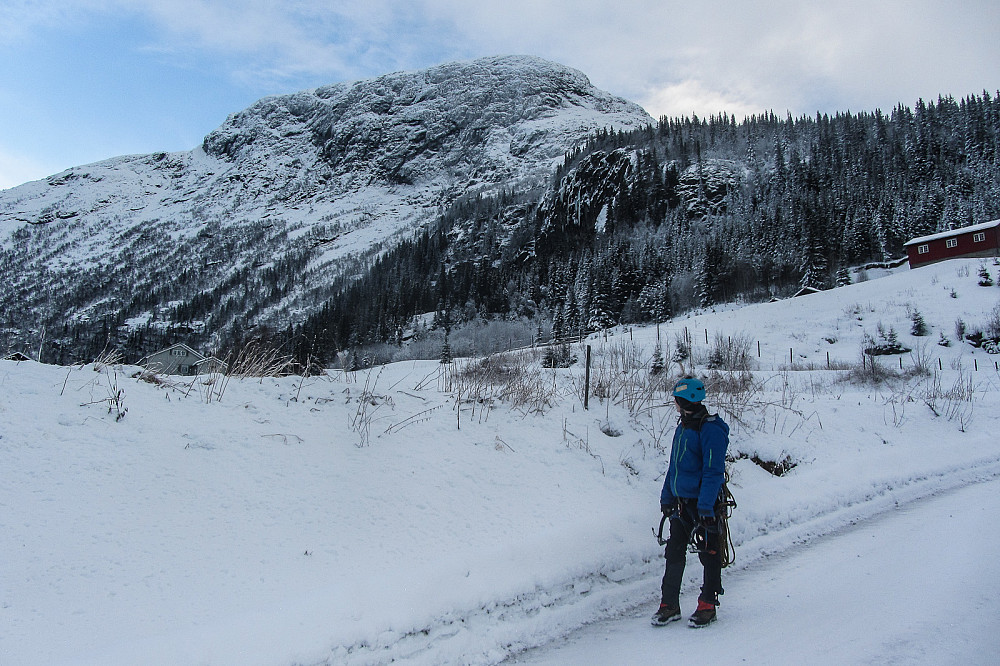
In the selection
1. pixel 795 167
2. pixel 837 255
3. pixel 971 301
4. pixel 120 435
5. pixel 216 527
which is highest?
pixel 795 167

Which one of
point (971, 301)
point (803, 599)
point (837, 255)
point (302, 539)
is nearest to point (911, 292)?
point (971, 301)

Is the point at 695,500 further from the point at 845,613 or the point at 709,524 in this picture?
the point at 845,613

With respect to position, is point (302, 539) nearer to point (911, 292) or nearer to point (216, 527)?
point (216, 527)

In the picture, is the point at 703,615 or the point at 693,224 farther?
the point at 693,224

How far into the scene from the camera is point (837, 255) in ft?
226

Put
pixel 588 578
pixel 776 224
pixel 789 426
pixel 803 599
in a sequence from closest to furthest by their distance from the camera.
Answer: pixel 803 599, pixel 588 578, pixel 789 426, pixel 776 224

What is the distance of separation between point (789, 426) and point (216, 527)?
9.01m

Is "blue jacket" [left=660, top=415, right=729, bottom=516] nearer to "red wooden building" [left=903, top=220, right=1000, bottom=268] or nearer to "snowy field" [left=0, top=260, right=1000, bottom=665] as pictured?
"snowy field" [left=0, top=260, right=1000, bottom=665]

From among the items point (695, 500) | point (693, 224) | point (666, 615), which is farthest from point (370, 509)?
point (693, 224)

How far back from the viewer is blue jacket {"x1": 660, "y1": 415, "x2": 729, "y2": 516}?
13.1 feet

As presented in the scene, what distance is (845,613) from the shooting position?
3.87m

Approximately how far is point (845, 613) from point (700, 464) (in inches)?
57.7

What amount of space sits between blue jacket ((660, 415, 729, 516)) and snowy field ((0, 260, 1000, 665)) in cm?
99

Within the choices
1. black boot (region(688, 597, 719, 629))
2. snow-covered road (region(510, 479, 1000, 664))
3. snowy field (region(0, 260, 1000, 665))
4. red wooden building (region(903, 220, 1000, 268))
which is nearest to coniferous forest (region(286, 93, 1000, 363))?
red wooden building (region(903, 220, 1000, 268))
